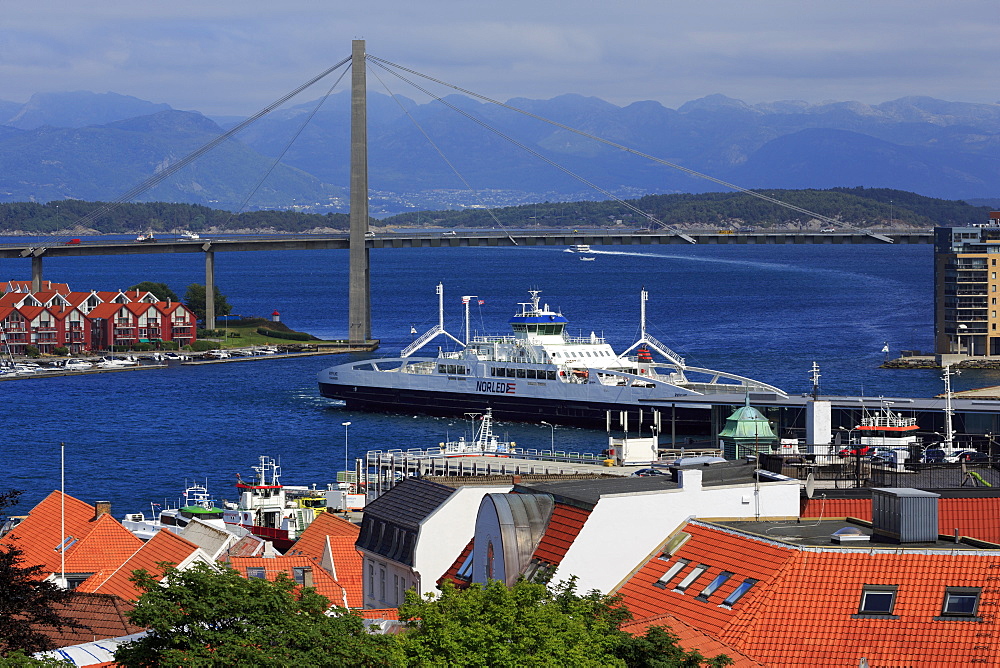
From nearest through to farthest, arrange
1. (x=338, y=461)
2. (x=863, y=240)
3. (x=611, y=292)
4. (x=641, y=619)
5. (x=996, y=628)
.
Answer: (x=996, y=628)
(x=641, y=619)
(x=338, y=461)
(x=863, y=240)
(x=611, y=292)

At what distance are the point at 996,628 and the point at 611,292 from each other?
13321 centimetres

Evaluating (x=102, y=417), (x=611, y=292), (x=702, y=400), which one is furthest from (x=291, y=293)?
(x=702, y=400)

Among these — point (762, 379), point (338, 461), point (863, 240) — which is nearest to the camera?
point (338, 461)

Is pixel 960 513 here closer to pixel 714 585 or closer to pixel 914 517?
pixel 914 517

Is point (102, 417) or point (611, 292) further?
point (611, 292)

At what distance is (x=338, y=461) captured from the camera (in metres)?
50.0

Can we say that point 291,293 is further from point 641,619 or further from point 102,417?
point 641,619

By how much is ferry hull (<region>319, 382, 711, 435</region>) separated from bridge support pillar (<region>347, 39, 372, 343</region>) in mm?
26911

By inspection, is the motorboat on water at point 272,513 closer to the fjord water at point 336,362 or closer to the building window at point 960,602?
the fjord water at point 336,362

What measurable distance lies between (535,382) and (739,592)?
47.6m

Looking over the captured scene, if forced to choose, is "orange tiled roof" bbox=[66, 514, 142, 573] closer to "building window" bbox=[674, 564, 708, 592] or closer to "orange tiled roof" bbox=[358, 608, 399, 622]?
"orange tiled roof" bbox=[358, 608, 399, 622]

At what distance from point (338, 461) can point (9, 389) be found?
29979 mm

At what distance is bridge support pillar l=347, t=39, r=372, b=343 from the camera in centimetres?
9525

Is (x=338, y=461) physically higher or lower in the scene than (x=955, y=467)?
lower
